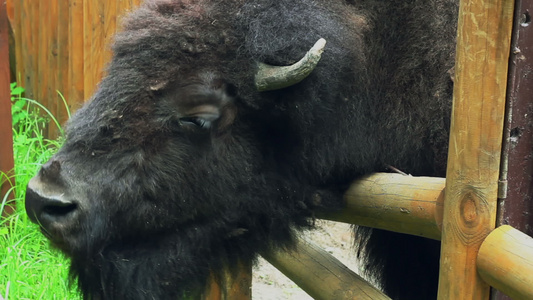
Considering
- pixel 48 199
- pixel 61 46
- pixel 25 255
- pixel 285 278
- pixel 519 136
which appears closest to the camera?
pixel 519 136

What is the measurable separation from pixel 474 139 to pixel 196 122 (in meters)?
0.99

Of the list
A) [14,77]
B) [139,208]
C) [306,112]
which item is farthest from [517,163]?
[14,77]

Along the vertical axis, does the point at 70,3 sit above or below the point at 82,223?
above

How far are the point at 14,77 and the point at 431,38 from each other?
6.05m

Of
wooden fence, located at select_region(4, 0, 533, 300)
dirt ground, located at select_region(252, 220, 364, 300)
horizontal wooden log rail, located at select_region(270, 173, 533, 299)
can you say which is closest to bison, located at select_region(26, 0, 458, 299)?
horizontal wooden log rail, located at select_region(270, 173, 533, 299)

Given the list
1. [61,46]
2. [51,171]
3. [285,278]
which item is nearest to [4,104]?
[61,46]

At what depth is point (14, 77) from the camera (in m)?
7.36

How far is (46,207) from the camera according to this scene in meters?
1.99

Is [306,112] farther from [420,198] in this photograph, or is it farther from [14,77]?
[14,77]

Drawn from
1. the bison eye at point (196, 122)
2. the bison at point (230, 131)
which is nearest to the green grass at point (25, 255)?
the bison at point (230, 131)

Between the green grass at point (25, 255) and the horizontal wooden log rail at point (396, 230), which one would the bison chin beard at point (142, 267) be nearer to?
the horizontal wooden log rail at point (396, 230)

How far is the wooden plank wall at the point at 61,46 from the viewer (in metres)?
5.93

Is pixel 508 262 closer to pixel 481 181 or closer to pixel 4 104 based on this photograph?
pixel 481 181

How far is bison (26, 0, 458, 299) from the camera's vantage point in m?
2.09
